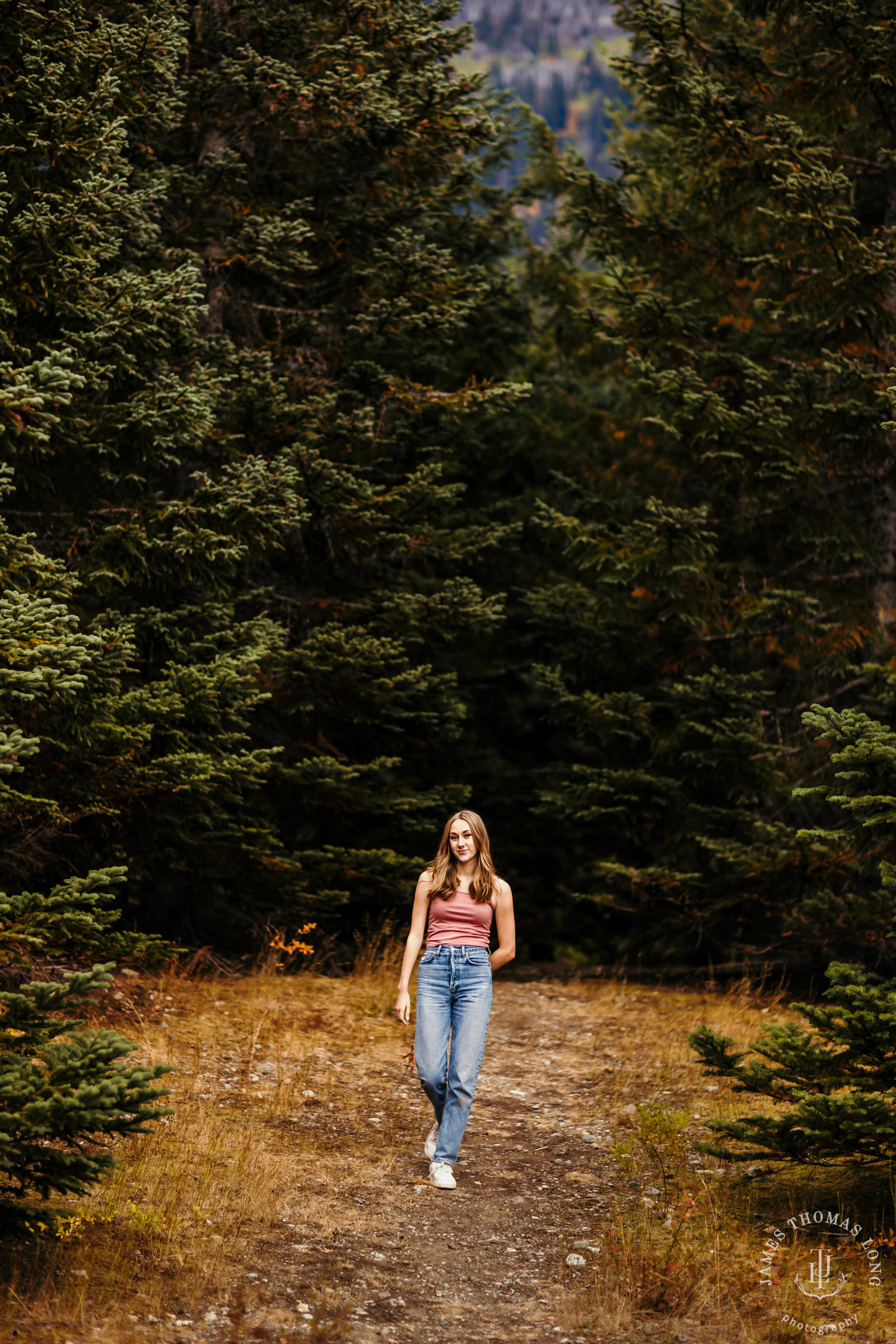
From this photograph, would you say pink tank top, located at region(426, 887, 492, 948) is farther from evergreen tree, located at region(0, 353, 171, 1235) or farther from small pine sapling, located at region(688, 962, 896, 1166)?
evergreen tree, located at region(0, 353, 171, 1235)

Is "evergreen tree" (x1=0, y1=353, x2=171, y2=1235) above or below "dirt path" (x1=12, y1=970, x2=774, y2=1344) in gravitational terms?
above

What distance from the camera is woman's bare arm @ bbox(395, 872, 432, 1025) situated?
5742 millimetres

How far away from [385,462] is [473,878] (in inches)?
307

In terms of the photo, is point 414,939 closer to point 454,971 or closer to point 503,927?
point 454,971

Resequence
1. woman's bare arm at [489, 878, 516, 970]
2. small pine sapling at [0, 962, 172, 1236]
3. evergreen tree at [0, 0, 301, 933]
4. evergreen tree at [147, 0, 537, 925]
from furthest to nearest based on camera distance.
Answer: evergreen tree at [147, 0, 537, 925] → evergreen tree at [0, 0, 301, 933] → woman's bare arm at [489, 878, 516, 970] → small pine sapling at [0, 962, 172, 1236]

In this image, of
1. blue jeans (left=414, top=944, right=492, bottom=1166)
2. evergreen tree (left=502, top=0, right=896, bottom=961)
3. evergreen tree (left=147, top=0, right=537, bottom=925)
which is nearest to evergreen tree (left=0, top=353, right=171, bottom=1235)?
blue jeans (left=414, top=944, right=492, bottom=1166)

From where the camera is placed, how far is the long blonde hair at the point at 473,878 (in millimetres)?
5945

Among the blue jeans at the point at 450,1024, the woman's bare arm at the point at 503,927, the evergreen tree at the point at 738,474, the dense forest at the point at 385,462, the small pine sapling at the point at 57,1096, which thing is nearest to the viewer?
the small pine sapling at the point at 57,1096

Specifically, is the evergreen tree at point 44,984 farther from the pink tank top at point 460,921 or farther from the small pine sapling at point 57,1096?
the pink tank top at point 460,921

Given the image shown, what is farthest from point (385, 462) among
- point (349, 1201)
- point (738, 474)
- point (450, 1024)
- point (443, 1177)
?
point (349, 1201)

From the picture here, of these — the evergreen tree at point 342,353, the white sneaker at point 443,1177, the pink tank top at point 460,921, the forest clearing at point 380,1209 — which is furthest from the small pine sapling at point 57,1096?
the evergreen tree at point 342,353

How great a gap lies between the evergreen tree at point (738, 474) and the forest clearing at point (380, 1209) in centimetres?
360

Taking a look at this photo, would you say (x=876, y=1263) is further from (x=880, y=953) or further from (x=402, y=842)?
(x=402, y=842)

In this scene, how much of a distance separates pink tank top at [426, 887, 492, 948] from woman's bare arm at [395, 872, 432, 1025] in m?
0.06
